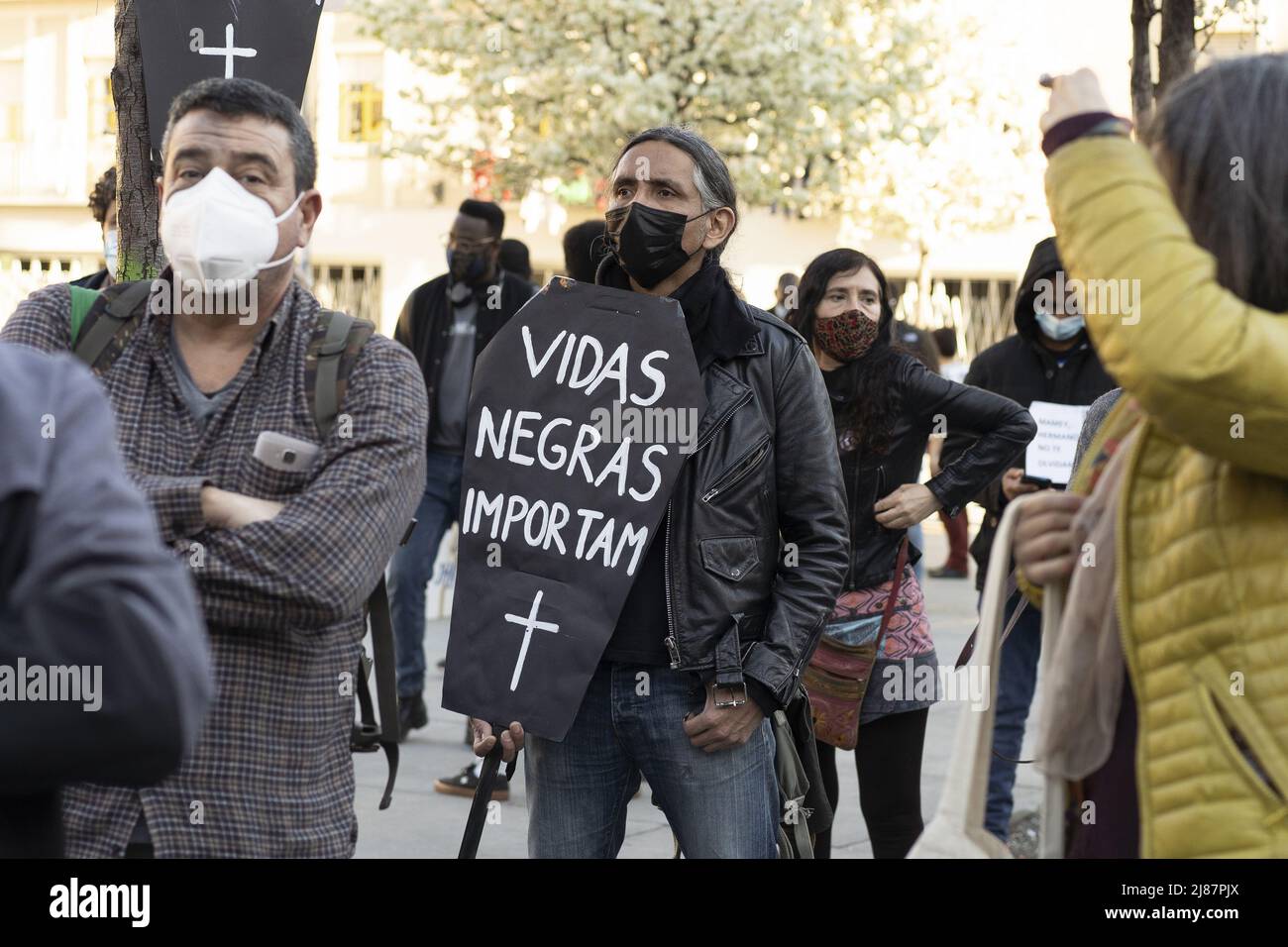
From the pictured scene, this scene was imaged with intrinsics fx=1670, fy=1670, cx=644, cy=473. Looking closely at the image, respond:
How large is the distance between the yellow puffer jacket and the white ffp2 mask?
131cm

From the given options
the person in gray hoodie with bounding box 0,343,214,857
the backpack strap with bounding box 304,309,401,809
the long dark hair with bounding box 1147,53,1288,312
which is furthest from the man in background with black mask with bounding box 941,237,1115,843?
the person in gray hoodie with bounding box 0,343,214,857

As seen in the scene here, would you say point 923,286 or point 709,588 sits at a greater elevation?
point 923,286

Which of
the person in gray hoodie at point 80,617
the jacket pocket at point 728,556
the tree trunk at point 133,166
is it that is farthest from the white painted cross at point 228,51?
the person in gray hoodie at point 80,617

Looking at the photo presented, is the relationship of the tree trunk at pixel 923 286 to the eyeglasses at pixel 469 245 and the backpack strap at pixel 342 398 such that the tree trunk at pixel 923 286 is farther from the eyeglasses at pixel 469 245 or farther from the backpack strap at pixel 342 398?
the backpack strap at pixel 342 398

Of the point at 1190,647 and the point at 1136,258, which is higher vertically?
the point at 1136,258

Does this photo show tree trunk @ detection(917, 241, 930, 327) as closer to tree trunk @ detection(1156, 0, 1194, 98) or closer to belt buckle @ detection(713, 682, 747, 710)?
tree trunk @ detection(1156, 0, 1194, 98)

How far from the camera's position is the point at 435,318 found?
772cm

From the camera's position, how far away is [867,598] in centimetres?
479

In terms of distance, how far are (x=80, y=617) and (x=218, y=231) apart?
151 centimetres

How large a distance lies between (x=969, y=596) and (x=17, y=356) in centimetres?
1171

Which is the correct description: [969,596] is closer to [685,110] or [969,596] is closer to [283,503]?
[685,110]

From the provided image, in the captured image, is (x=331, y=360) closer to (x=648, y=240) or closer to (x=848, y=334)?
(x=648, y=240)

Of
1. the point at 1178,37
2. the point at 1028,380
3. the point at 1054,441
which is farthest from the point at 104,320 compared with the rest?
the point at 1178,37
